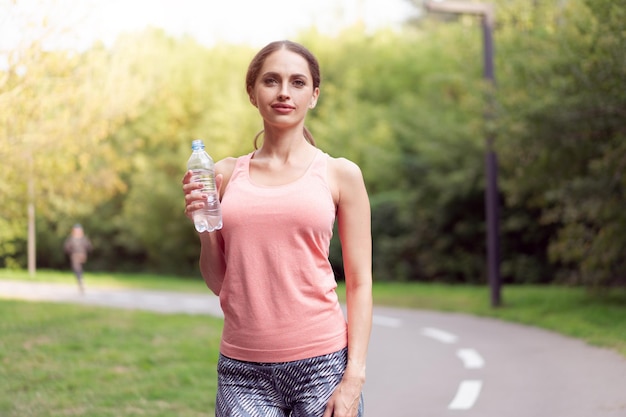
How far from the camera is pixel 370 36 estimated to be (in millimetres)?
35719

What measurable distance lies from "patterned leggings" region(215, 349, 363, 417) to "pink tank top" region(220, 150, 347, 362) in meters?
0.03

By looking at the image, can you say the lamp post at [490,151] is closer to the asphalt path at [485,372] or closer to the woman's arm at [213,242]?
the asphalt path at [485,372]

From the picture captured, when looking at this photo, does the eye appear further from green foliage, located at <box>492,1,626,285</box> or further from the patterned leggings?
green foliage, located at <box>492,1,626,285</box>

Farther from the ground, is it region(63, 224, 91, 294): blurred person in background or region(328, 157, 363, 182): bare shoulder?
region(328, 157, 363, 182): bare shoulder

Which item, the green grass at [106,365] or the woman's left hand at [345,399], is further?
the green grass at [106,365]

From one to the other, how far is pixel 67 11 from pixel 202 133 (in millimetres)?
25050

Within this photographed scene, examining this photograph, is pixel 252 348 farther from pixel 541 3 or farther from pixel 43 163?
pixel 541 3

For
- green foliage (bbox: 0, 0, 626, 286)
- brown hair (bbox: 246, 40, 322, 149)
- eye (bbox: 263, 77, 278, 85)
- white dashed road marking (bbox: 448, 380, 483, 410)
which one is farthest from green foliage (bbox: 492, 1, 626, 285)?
eye (bbox: 263, 77, 278, 85)

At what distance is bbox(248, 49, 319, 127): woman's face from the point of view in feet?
9.14

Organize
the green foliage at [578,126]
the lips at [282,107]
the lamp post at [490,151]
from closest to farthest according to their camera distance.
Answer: the lips at [282,107]
the green foliage at [578,126]
the lamp post at [490,151]

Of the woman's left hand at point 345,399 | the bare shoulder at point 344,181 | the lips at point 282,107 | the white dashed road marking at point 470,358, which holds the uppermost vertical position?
the lips at point 282,107

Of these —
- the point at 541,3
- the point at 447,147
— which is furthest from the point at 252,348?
the point at 447,147

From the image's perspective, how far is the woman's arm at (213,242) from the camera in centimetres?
271

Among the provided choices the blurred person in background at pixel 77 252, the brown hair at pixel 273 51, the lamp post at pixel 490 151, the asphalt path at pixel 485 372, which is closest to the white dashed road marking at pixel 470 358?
the asphalt path at pixel 485 372
